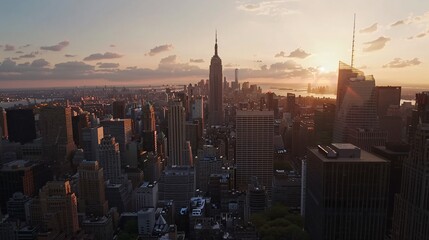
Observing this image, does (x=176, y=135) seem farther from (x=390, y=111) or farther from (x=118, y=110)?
(x=390, y=111)

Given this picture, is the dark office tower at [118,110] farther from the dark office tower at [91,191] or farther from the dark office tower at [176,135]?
the dark office tower at [91,191]

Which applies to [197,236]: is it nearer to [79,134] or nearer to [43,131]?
[43,131]

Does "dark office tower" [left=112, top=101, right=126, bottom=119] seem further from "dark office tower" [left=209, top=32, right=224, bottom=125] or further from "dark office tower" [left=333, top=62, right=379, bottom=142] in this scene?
"dark office tower" [left=333, top=62, right=379, bottom=142]

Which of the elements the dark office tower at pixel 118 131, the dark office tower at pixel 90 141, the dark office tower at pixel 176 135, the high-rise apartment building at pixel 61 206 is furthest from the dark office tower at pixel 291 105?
the high-rise apartment building at pixel 61 206

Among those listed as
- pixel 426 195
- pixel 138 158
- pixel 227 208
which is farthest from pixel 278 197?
pixel 138 158

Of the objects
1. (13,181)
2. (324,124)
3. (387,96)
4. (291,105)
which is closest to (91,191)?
(13,181)

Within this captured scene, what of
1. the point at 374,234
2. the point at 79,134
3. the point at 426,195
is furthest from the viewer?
the point at 79,134
